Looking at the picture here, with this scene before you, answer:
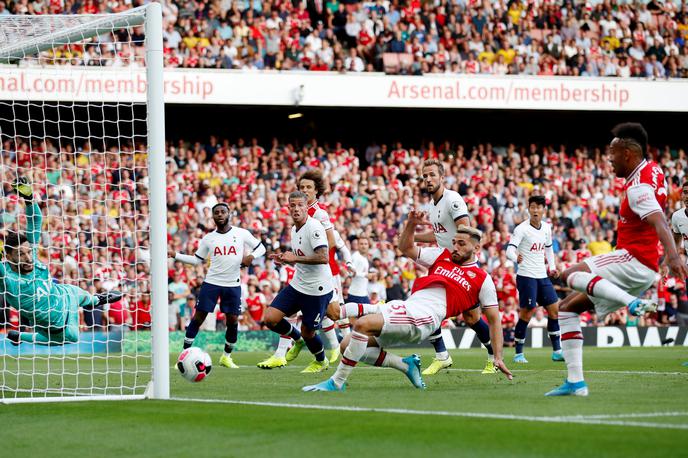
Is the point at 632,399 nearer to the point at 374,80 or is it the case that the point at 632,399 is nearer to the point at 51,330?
the point at 51,330

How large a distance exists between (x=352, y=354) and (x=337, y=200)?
743 inches

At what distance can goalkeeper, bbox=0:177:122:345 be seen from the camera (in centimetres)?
1245

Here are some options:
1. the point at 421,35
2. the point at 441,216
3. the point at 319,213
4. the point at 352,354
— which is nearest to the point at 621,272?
the point at 352,354

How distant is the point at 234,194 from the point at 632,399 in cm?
1946

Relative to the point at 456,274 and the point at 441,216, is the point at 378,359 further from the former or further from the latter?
the point at 441,216

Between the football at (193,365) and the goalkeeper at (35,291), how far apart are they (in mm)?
1802

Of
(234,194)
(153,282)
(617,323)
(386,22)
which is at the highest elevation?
(386,22)

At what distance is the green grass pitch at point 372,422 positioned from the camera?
6.45m

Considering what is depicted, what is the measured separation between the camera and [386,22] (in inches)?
1256

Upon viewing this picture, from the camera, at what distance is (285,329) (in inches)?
575

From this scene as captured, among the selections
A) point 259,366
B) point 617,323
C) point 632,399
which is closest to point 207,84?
point 617,323

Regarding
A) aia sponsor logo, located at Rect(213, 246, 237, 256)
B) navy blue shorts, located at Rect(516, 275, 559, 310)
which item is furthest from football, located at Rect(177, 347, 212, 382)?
navy blue shorts, located at Rect(516, 275, 559, 310)

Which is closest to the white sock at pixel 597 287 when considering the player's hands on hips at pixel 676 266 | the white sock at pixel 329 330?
the player's hands on hips at pixel 676 266

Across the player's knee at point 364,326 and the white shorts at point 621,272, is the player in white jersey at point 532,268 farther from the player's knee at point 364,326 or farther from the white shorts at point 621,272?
the white shorts at point 621,272
